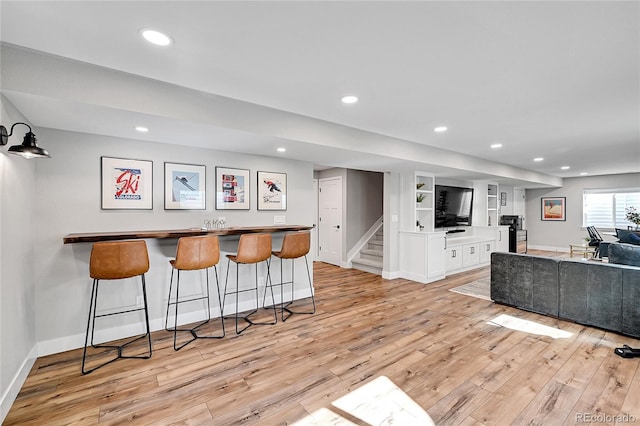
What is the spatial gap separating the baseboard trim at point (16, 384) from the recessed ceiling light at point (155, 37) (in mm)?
2553

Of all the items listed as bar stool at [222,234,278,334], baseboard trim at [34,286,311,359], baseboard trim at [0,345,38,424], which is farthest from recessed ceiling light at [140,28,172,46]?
baseboard trim at [34,286,311,359]

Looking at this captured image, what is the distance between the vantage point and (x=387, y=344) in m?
3.06

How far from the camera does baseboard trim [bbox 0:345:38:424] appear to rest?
202 centimetres

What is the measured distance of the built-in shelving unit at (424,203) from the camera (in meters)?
6.14

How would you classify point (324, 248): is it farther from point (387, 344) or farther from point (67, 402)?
point (67, 402)

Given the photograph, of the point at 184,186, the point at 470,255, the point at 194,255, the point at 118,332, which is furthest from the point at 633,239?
the point at 118,332

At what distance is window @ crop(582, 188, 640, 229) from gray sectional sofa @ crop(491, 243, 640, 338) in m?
7.18

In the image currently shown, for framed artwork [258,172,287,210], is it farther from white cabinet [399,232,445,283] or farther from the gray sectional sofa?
the gray sectional sofa

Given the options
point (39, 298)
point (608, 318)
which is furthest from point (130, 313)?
point (608, 318)

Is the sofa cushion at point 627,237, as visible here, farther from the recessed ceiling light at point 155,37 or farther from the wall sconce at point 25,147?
the wall sconce at point 25,147

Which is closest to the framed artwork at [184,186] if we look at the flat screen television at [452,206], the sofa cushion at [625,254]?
the flat screen television at [452,206]

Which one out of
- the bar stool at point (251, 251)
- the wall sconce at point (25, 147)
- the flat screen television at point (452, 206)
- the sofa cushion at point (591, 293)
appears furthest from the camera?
the flat screen television at point (452, 206)

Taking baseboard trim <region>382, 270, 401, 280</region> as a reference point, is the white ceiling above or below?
above

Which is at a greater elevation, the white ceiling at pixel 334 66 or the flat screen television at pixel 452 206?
the white ceiling at pixel 334 66
